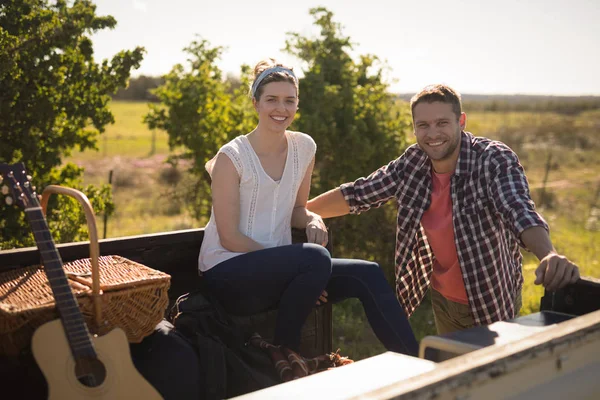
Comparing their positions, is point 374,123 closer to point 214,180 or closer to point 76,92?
point 76,92

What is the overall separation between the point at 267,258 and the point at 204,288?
0.44 metres

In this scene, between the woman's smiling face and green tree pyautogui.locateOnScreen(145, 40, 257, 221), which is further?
green tree pyautogui.locateOnScreen(145, 40, 257, 221)

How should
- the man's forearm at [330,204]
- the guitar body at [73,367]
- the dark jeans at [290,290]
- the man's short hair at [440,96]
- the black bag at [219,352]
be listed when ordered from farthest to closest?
the man's forearm at [330,204], the man's short hair at [440,96], the dark jeans at [290,290], the black bag at [219,352], the guitar body at [73,367]

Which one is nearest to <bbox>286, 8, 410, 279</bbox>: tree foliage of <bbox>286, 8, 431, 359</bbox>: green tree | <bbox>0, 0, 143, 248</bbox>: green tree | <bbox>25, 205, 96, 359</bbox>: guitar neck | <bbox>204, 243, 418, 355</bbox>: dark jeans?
<bbox>286, 8, 431, 359</bbox>: green tree

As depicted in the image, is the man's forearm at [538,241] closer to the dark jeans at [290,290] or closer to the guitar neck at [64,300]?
the dark jeans at [290,290]

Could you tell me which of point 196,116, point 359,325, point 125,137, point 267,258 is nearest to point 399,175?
point 267,258

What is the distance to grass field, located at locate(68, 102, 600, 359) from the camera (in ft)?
23.9

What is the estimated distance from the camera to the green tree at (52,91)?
16.4ft

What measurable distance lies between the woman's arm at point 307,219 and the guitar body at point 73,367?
124 centimetres

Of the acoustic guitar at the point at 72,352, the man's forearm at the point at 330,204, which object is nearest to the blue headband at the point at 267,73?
the man's forearm at the point at 330,204

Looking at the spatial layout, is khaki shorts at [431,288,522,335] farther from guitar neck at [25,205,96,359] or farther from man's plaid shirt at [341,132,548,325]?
guitar neck at [25,205,96,359]

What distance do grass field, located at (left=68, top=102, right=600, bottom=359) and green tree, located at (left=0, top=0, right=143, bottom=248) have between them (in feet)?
8.86

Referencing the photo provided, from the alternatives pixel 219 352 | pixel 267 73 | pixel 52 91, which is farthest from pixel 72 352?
pixel 52 91

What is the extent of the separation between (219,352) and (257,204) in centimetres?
79
